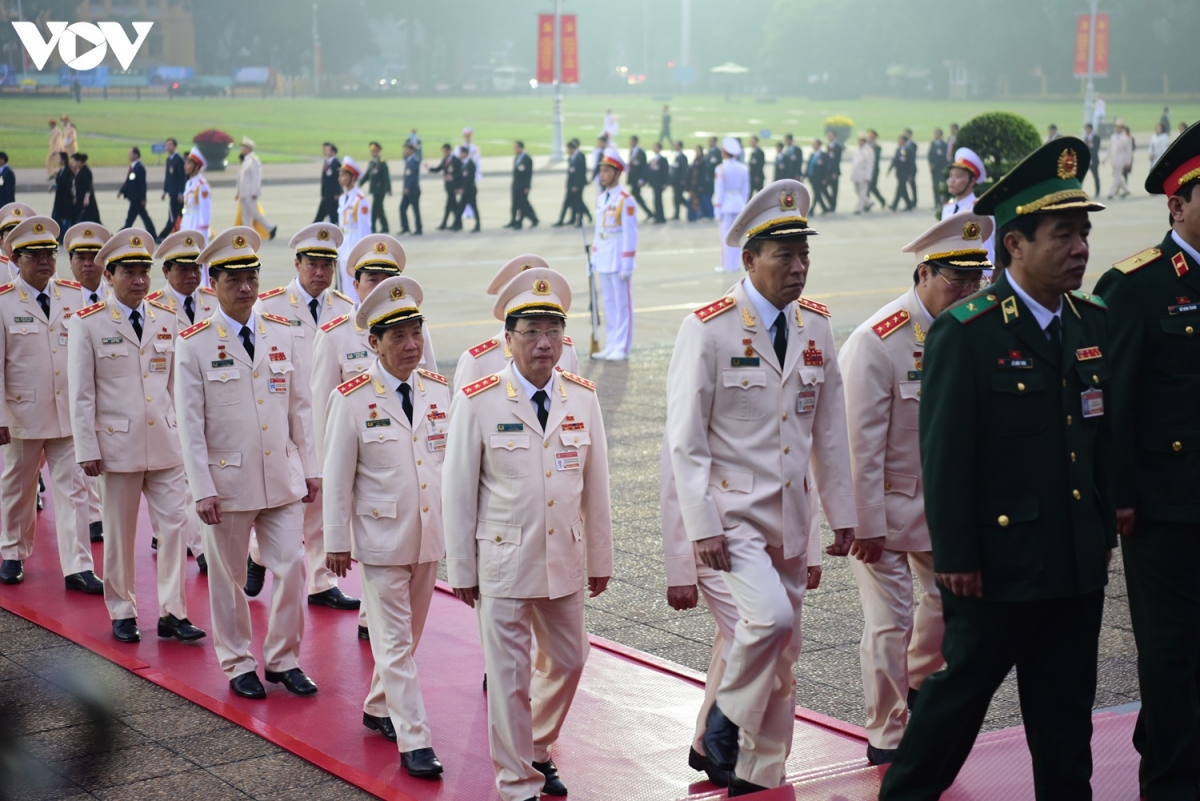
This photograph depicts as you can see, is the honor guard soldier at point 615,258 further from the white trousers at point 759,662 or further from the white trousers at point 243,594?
the white trousers at point 759,662

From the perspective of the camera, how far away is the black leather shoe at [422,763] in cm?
564

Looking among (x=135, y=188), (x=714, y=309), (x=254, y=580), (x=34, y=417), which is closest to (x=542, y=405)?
(x=714, y=309)

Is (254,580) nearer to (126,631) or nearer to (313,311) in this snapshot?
(126,631)

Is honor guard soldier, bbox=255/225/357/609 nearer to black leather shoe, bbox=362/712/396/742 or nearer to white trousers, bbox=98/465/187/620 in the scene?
white trousers, bbox=98/465/187/620

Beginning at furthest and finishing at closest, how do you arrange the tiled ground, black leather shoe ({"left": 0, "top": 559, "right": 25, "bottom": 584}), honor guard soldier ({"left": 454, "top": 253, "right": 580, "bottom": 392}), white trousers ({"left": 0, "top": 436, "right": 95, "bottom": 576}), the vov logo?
the vov logo
black leather shoe ({"left": 0, "top": 559, "right": 25, "bottom": 584})
white trousers ({"left": 0, "top": 436, "right": 95, "bottom": 576})
honor guard soldier ({"left": 454, "top": 253, "right": 580, "bottom": 392})
the tiled ground

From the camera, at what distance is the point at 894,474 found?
5.63 meters

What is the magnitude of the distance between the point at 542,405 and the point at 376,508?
1046mm

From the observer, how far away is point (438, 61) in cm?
11581

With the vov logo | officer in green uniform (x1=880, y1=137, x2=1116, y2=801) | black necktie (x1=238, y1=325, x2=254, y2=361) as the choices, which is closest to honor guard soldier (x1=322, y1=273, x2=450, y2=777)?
black necktie (x1=238, y1=325, x2=254, y2=361)

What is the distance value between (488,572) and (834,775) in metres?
1.47

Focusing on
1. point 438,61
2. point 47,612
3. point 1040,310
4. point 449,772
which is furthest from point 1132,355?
point 438,61

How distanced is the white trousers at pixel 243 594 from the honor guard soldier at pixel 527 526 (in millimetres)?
1573

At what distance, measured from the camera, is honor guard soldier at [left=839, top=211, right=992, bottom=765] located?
5.42m

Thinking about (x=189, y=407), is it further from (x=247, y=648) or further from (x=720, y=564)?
(x=720, y=564)
